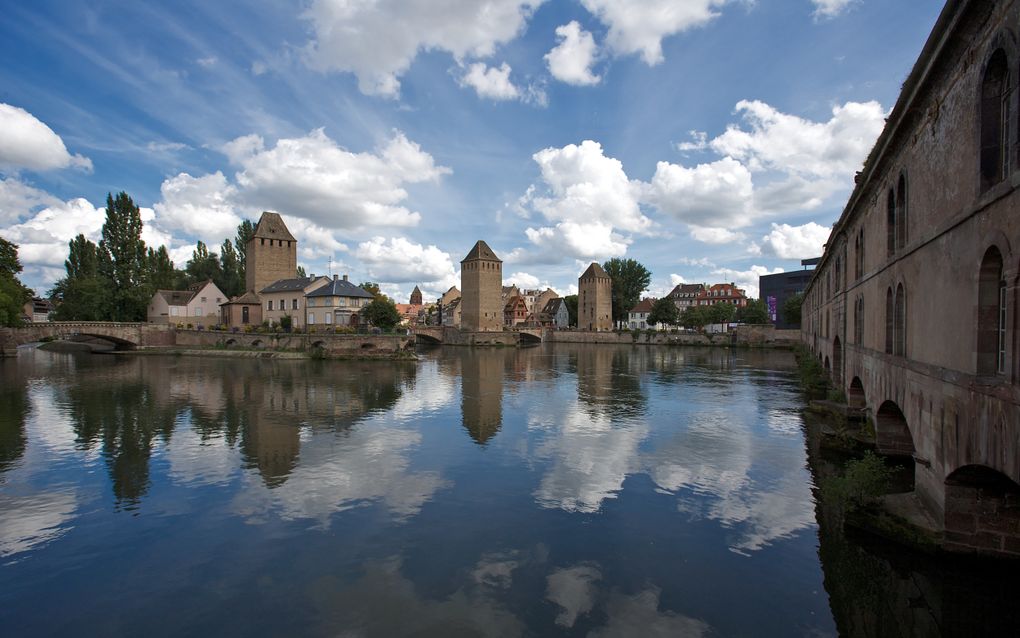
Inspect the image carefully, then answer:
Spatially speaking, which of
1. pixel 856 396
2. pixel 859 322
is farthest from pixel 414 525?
pixel 856 396

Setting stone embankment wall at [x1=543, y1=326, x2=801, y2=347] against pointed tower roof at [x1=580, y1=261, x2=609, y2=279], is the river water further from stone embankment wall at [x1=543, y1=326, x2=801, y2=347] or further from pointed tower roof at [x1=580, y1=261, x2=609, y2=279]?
pointed tower roof at [x1=580, y1=261, x2=609, y2=279]

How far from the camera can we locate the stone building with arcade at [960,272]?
5527 mm

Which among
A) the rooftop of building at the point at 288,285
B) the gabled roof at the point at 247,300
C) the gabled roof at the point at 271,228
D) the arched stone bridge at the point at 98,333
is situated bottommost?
the arched stone bridge at the point at 98,333

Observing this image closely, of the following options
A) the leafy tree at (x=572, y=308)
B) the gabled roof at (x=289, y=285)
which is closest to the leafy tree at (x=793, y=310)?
the leafy tree at (x=572, y=308)

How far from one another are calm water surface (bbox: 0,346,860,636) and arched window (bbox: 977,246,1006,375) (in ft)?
12.8

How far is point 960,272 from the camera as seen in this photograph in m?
6.67

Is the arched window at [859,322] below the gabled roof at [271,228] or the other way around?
below

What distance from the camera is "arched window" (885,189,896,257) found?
10805mm

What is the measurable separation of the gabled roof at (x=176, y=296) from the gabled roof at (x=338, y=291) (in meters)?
16.3

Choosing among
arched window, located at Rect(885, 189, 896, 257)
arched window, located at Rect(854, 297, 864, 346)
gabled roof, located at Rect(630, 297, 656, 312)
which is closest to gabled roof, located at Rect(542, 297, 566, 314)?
gabled roof, located at Rect(630, 297, 656, 312)

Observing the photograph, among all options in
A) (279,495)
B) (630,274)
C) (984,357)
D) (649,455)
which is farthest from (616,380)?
(630,274)

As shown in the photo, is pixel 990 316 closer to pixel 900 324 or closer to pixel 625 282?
pixel 900 324

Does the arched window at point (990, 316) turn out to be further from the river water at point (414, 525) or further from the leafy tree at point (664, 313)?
the leafy tree at point (664, 313)

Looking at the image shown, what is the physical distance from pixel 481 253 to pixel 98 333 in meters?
45.2
